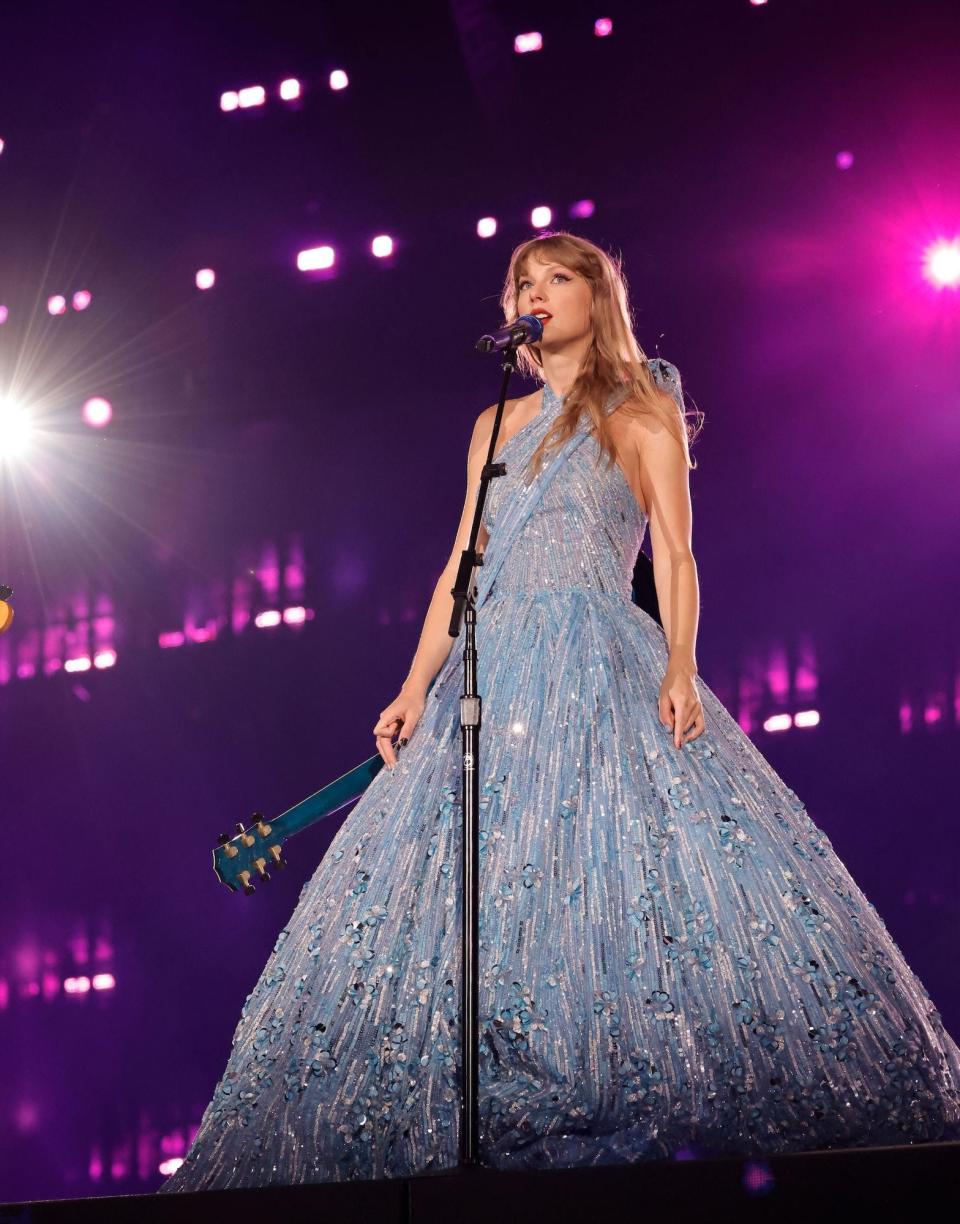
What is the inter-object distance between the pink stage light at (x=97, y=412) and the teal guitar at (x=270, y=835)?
5.49 feet

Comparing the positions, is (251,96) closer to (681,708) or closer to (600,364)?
(600,364)

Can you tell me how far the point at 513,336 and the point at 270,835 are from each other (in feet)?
3.14

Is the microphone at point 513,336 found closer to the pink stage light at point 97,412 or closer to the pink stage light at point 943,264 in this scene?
the pink stage light at point 943,264

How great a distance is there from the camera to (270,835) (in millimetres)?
2281

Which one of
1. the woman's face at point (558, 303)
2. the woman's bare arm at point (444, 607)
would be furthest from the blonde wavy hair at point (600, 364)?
the woman's bare arm at point (444, 607)

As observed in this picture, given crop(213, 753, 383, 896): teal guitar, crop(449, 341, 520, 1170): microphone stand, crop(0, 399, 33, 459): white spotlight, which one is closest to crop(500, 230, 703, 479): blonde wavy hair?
crop(449, 341, 520, 1170): microphone stand

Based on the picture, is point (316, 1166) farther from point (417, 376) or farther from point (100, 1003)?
point (417, 376)

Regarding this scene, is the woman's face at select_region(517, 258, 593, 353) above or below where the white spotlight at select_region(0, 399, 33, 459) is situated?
below

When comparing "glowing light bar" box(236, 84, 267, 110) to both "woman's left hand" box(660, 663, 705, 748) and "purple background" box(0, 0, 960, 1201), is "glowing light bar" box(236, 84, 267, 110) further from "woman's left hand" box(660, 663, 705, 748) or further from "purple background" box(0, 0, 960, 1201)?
"woman's left hand" box(660, 663, 705, 748)

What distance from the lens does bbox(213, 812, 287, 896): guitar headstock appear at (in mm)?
2248

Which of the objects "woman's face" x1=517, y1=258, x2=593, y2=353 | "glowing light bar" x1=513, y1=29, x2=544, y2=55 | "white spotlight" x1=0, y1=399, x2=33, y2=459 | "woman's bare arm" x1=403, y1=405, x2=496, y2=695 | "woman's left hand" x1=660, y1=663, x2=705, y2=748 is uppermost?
"glowing light bar" x1=513, y1=29, x2=544, y2=55

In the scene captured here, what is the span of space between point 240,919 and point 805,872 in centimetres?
177

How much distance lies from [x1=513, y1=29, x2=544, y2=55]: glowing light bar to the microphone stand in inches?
67.2

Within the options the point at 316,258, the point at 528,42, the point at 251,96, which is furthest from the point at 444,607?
the point at 251,96
